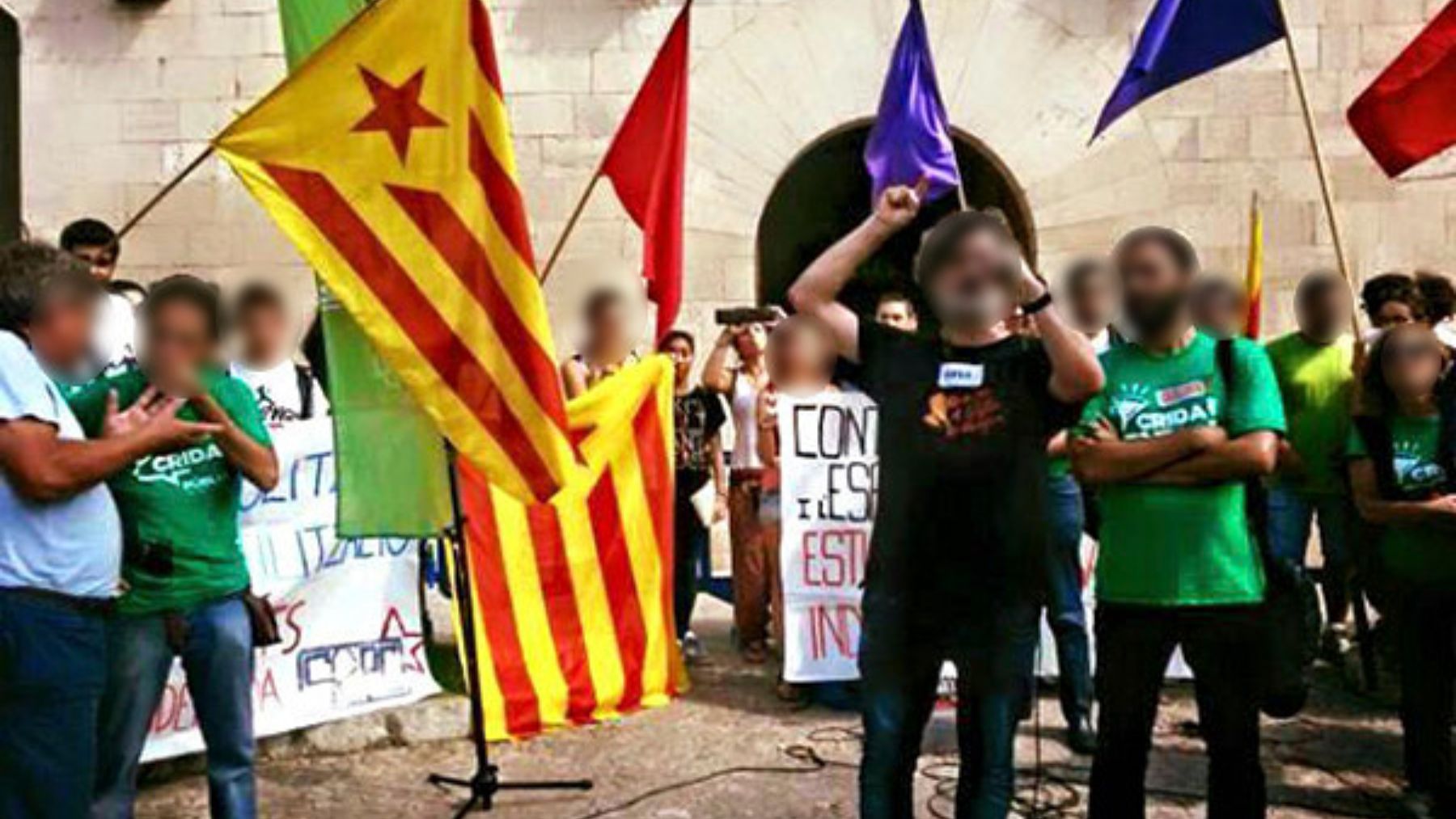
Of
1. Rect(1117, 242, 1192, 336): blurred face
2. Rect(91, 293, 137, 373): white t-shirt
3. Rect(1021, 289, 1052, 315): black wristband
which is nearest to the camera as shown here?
Rect(1021, 289, 1052, 315): black wristband

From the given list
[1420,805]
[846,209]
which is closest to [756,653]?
[1420,805]

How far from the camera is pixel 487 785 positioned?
16.5 feet

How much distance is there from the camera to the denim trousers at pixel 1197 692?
3.96 meters

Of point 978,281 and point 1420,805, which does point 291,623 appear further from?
point 1420,805

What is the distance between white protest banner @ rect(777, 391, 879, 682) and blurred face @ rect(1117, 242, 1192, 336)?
2480 mm

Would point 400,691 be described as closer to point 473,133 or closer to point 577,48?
point 473,133

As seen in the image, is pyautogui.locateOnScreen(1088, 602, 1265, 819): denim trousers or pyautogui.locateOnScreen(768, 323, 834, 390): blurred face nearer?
pyautogui.locateOnScreen(1088, 602, 1265, 819): denim trousers

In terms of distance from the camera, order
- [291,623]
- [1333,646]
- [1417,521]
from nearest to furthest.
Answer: [1417,521]
[291,623]
[1333,646]

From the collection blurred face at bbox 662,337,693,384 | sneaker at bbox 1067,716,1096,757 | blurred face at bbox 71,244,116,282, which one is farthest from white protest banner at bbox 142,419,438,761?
sneaker at bbox 1067,716,1096,757

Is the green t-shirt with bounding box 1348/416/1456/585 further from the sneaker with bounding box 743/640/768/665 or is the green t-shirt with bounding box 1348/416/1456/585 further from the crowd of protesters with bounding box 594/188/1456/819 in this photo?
the sneaker with bounding box 743/640/768/665

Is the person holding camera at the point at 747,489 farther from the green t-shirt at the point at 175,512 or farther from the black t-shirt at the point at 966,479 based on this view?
the green t-shirt at the point at 175,512

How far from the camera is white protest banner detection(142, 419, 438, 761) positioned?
566 centimetres

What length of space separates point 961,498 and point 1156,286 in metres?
0.87

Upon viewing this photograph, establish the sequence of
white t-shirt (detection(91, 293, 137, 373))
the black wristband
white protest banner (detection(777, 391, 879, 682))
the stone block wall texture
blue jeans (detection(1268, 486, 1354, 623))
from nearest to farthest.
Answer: the black wristband < white t-shirt (detection(91, 293, 137, 373)) < white protest banner (detection(777, 391, 879, 682)) < blue jeans (detection(1268, 486, 1354, 623)) < the stone block wall texture
